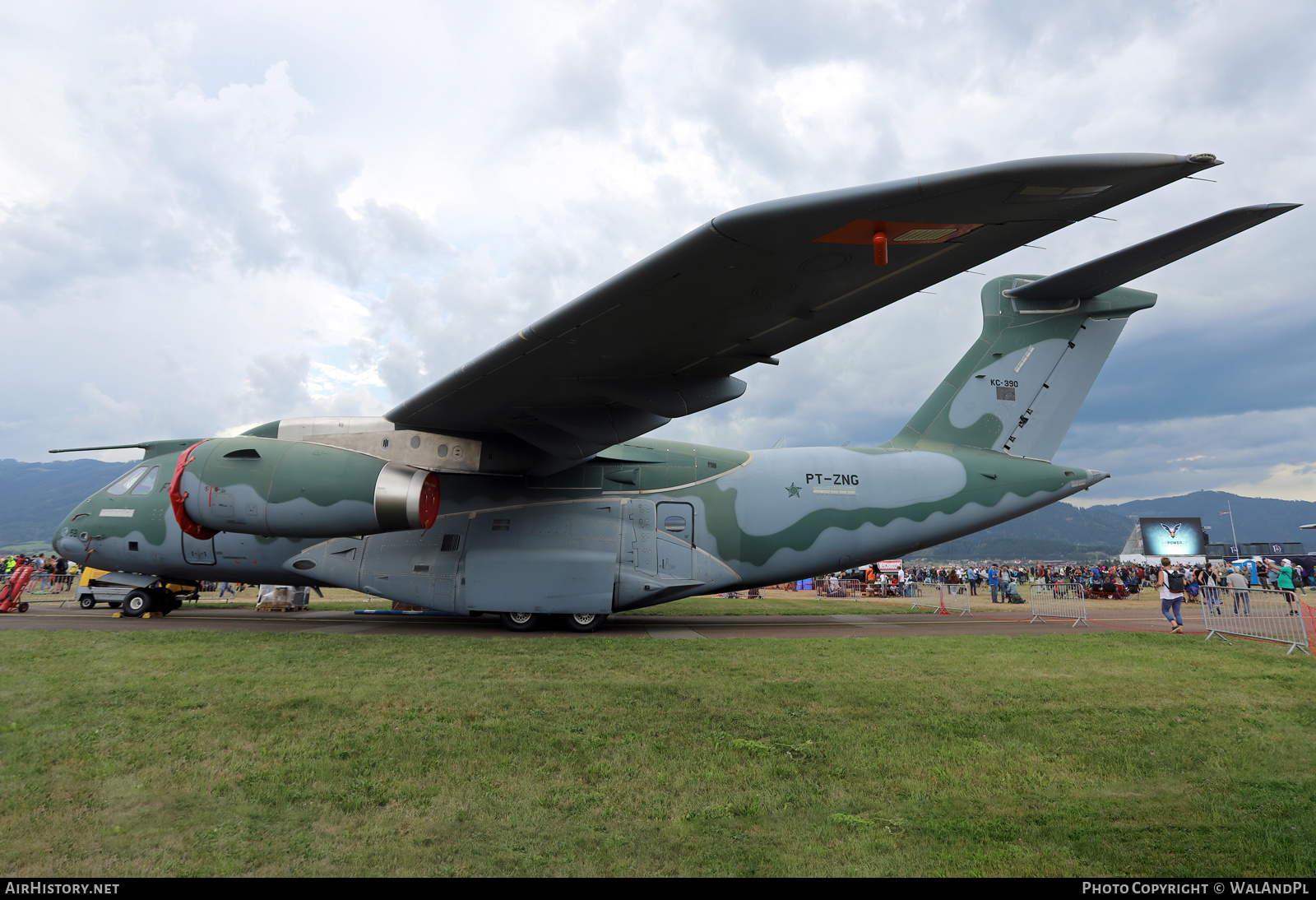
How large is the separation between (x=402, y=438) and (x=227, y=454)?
2.57 m

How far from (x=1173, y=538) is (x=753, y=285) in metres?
57.2

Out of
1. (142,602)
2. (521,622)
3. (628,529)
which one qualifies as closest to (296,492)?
(521,622)

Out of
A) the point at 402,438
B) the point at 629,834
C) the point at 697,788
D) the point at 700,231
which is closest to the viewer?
the point at 629,834

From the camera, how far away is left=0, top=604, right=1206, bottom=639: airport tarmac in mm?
10836

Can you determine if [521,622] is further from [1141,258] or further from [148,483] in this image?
[1141,258]

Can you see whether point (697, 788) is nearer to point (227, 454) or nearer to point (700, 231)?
point (700, 231)

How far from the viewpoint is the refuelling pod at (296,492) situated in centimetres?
963

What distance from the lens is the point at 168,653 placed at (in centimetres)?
730

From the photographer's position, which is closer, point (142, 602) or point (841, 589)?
point (142, 602)

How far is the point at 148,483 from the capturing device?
12000 mm

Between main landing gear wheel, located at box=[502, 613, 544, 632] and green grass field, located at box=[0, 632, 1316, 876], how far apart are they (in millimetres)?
4109

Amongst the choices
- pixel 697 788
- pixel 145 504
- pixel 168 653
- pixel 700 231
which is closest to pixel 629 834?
pixel 697 788

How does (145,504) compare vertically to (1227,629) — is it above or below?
above

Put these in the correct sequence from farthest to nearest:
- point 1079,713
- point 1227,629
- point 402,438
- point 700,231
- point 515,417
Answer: point 1227,629
point 402,438
point 515,417
point 1079,713
point 700,231
